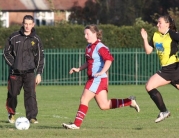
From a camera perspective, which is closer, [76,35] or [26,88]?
[26,88]

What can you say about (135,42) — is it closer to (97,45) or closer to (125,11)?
(125,11)

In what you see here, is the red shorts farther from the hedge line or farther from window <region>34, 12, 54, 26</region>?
window <region>34, 12, 54, 26</region>

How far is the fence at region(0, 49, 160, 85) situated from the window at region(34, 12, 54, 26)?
18.3m

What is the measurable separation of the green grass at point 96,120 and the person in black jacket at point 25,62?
1.75ft

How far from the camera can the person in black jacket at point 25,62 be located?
1412 cm

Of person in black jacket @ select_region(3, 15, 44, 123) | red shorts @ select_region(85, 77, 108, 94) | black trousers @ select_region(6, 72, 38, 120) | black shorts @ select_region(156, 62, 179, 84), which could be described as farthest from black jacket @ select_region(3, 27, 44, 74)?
black shorts @ select_region(156, 62, 179, 84)

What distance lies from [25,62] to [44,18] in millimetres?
37660

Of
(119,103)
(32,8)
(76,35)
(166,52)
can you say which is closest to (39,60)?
(119,103)

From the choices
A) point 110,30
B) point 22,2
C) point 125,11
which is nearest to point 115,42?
point 110,30

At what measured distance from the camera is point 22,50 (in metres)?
14.1

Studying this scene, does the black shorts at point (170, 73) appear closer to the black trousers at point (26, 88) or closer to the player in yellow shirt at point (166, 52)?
the player in yellow shirt at point (166, 52)

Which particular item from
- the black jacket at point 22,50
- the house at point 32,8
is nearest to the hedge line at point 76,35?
the house at point 32,8

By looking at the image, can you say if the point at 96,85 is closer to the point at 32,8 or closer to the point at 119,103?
the point at 119,103

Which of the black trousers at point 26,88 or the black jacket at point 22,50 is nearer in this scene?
the black jacket at point 22,50
